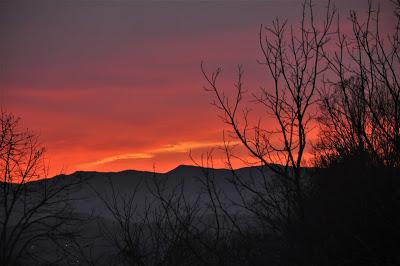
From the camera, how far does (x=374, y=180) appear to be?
20.8 ft

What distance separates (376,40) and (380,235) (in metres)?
2.86

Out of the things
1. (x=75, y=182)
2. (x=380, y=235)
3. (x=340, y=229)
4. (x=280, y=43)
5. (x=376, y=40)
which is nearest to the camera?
(x=380, y=235)

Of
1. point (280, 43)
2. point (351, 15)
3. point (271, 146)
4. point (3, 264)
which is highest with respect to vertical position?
point (351, 15)

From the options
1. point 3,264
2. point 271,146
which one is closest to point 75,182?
point 3,264

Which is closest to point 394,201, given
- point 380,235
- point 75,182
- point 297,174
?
point 380,235

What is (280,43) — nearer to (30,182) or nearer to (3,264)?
(3,264)

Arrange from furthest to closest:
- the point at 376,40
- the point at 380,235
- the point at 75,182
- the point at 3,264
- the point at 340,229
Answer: the point at 75,182 < the point at 3,264 < the point at 376,40 < the point at 340,229 < the point at 380,235

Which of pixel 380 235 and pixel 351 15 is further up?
pixel 351 15

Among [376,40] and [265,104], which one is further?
[376,40]

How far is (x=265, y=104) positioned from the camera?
639cm

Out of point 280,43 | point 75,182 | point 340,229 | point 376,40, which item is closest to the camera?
point 340,229

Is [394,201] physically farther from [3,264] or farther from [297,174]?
[3,264]

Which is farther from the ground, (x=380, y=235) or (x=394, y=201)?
(x=394, y=201)

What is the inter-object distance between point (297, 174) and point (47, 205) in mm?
15297
